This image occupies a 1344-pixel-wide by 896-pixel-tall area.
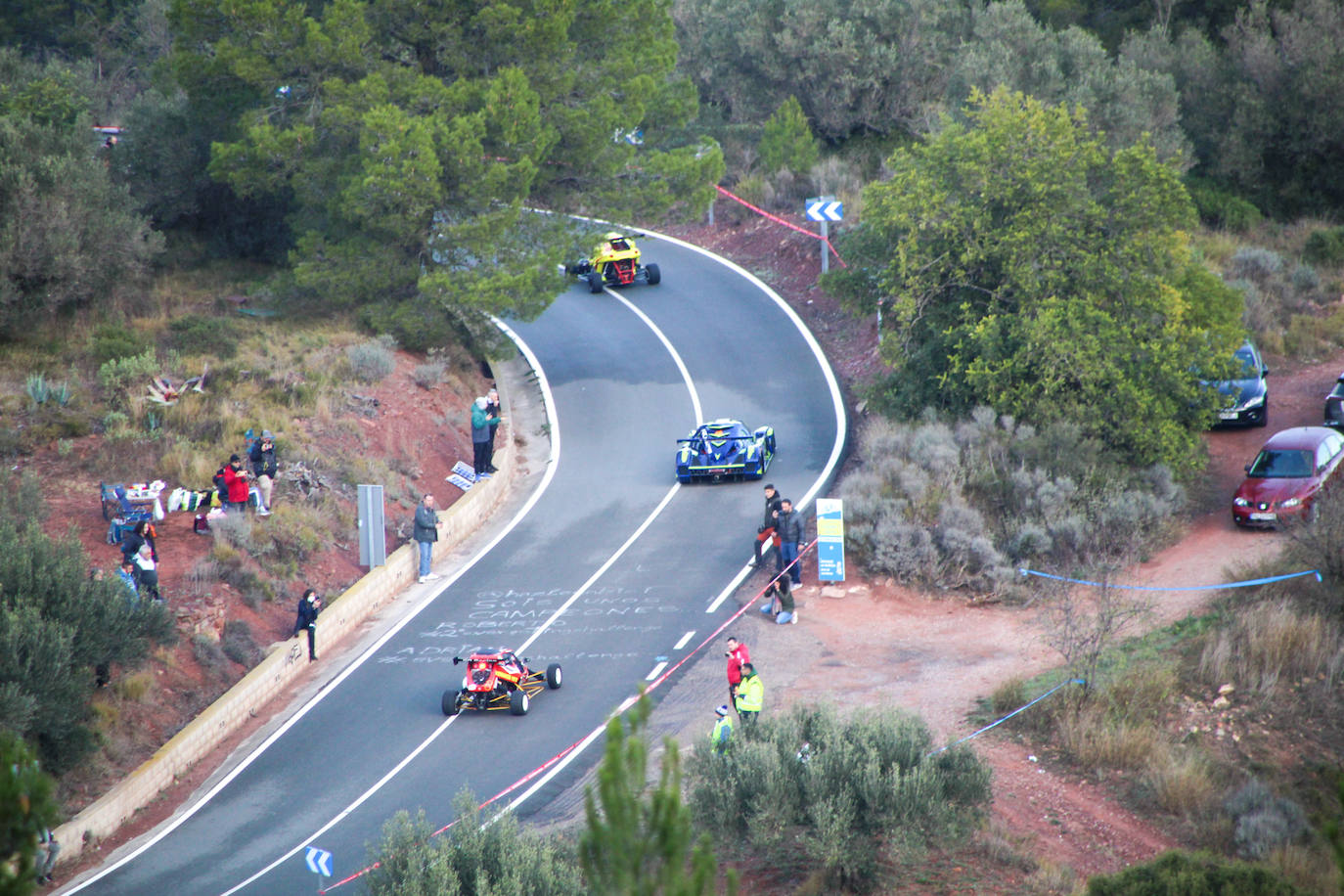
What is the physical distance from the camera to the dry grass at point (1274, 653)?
50.3ft

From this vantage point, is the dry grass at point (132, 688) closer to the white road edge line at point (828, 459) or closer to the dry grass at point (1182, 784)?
the white road edge line at point (828, 459)

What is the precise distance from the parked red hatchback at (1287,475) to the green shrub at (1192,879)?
37.6 ft

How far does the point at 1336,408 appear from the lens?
2483 centimetres

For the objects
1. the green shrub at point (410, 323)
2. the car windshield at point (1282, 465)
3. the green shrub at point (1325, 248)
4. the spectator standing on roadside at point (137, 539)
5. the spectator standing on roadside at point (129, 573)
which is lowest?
the spectator standing on roadside at point (129, 573)

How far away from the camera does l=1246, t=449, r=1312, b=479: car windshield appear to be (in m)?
21.5

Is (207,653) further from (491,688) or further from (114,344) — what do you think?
(114,344)

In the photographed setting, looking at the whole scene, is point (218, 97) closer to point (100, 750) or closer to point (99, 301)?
point (99, 301)

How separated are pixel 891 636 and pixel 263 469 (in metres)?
11.3

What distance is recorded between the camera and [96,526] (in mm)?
20594

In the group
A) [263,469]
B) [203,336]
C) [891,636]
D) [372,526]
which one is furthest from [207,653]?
[203,336]

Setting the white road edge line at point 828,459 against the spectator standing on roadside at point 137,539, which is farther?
the spectator standing on roadside at point 137,539

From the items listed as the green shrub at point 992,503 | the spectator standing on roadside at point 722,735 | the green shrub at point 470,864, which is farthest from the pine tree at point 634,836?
the green shrub at point 992,503

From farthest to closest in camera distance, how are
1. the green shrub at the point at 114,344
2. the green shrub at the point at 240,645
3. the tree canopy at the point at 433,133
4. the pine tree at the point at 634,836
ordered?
1. the tree canopy at the point at 433,133
2. the green shrub at the point at 114,344
3. the green shrub at the point at 240,645
4. the pine tree at the point at 634,836

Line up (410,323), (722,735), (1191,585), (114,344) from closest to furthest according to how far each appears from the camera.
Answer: (722,735) < (1191,585) < (114,344) < (410,323)
